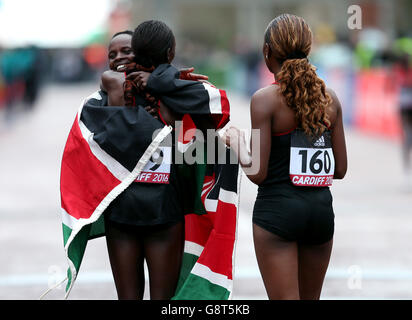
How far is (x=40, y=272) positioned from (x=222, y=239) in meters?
3.36

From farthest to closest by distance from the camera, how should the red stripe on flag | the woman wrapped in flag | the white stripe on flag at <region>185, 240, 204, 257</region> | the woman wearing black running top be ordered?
1. the white stripe on flag at <region>185, 240, 204, 257</region>
2. the red stripe on flag
3. the woman wrapped in flag
4. the woman wearing black running top

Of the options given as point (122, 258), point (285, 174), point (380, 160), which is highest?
point (285, 174)

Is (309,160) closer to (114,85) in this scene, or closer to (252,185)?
(114,85)

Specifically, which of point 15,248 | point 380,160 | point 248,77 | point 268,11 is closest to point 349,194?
point 380,160

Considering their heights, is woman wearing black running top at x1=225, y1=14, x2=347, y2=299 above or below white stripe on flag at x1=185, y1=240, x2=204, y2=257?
above

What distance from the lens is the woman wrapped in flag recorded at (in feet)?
13.4

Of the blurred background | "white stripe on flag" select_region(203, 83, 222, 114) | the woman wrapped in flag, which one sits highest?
"white stripe on flag" select_region(203, 83, 222, 114)

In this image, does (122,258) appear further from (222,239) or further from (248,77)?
(248,77)

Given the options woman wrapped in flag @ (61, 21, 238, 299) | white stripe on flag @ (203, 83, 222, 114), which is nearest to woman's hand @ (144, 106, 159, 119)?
woman wrapped in flag @ (61, 21, 238, 299)

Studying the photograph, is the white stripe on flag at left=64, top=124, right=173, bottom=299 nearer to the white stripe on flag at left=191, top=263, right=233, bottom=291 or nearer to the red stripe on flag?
the red stripe on flag

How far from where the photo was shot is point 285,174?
12.9ft

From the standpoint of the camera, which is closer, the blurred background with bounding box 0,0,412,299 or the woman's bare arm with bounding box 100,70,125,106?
the woman's bare arm with bounding box 100,70,125,106

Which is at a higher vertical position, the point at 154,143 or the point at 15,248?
the point at 154,143

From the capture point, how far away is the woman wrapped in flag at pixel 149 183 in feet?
13.4
